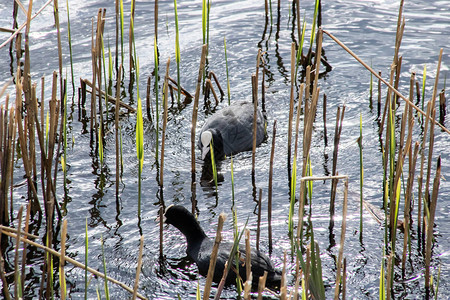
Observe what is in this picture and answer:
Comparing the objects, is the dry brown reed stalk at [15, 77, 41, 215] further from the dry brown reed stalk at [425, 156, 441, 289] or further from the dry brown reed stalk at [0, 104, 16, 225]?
the dry brown reed stalk at [425, 156, 441, 289]

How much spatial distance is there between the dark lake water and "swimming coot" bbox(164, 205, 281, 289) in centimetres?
11

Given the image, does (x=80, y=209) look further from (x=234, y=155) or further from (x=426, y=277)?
(x=426, y=277)

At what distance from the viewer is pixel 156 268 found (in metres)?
4.53

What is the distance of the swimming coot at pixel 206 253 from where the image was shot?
426 centimetres

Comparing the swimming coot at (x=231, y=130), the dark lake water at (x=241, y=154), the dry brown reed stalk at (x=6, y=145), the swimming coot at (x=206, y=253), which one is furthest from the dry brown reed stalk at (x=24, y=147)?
the swimming coot at (x=231, y=130)

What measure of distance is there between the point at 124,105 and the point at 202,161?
129 cm

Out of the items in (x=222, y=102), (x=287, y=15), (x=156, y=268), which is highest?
(x=287, y=15)

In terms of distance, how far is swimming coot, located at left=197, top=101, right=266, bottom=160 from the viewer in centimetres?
665

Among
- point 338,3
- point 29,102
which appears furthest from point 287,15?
point 29,102

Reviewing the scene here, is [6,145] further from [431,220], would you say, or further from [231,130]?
[231,130]

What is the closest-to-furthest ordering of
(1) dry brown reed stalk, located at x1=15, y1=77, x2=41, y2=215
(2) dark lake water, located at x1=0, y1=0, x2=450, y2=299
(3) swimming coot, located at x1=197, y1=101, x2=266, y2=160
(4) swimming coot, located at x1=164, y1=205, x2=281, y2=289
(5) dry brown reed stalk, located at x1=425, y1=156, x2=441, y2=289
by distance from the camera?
(5) dry brown reed stalk, located at x1=425, y1=156, x2=441, y2=289, (1) dry brown reed stalk, located at x1=15, y1=77, x2=41, y2=215, (4) swimming coot, located at x1=164, y1=205, x2=281, y2=289, (2) dark lake water, located at x1=0, y1=0, x2=450, y2=299, (3) swimming coot, located at x1=197, y1=101, x2=266, y2=160

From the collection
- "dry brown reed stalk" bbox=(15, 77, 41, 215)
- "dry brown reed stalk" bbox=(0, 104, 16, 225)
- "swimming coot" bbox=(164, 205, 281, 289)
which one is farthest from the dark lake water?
"dry brown reed stalk" bbox=(0, 104, 16, 225)

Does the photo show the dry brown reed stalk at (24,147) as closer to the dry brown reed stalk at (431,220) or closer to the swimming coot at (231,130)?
the swimming coot at (231,130)

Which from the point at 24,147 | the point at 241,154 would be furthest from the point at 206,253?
the point at 241,154
